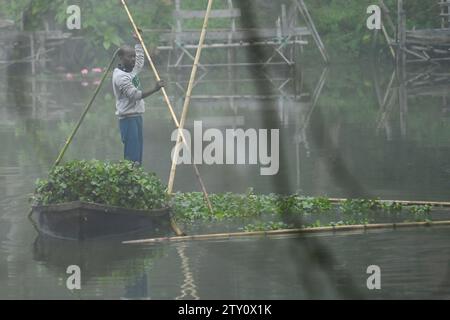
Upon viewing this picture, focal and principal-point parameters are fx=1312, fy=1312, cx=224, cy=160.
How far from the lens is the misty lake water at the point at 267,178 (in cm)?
1164

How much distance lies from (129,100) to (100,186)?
2.02 meters

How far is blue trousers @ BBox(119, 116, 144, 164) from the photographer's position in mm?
15703

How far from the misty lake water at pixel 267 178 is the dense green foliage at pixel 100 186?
0.52 m

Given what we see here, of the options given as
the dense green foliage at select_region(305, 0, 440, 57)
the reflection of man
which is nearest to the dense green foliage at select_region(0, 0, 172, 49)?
the dense green foliage at select_region(305, 0, 440, 57)

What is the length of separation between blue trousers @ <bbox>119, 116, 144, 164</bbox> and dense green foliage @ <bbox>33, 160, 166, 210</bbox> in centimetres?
150

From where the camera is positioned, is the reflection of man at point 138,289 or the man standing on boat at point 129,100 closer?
the reflection of man at point 138,289

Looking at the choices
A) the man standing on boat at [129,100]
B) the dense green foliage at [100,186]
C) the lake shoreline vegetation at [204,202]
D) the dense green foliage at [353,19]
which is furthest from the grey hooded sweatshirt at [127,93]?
the dense green foliage at [353,19]

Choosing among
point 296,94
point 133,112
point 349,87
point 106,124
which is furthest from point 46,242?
point 349,87

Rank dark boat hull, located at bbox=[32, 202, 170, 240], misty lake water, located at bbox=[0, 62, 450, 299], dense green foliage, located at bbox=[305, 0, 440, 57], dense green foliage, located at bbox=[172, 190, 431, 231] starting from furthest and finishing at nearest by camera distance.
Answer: dense green foliage, located at bbox=[305, 0, 440, 57] < dense green foliage, located at bbox=[172, 190, 431, 231] < dark boat hull, located at bbox=[32, 202, 170, 240] < misty lake water, located at bbox=[0, 62, 450, 299]

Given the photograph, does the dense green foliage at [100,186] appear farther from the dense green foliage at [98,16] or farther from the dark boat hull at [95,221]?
the dense green foliage at [98,16]

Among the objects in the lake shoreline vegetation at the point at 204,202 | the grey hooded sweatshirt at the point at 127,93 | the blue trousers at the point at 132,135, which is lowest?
the lake shoreline vegetation at the point at 204,202

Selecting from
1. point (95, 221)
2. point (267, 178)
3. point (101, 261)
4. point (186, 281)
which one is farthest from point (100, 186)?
point (267, 178)

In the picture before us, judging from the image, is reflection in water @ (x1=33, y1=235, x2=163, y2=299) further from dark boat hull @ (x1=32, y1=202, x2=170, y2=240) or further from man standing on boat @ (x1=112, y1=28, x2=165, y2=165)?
man standing on boat @ (x1=112, y1=28, x2=165, y2=165)

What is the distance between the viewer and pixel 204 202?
1568 centimetres
